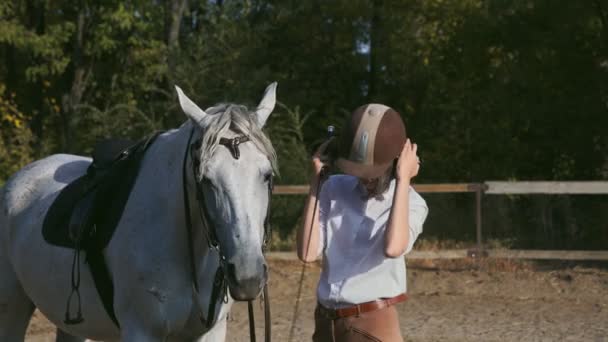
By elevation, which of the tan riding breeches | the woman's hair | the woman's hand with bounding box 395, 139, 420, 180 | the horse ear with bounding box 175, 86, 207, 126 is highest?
the horse ear with bounding box 175, 86, 207, 126

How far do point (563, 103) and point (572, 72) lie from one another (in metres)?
0.53

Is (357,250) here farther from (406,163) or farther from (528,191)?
(528,191)

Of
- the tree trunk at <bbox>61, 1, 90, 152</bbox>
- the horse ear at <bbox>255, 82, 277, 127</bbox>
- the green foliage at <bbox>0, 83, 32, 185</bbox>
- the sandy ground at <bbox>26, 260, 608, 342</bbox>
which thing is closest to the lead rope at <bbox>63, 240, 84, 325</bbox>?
the horse ear at <bbox>255, 82, 277, 127</bbox>

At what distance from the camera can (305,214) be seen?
9.30 feet

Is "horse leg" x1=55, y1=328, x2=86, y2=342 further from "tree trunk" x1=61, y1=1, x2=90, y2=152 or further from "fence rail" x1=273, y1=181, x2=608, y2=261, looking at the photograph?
"tree trunk" x1=61, y1=1, x2=90, y2=152

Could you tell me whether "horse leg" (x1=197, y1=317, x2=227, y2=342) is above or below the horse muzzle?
below

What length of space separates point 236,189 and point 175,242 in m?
0.64

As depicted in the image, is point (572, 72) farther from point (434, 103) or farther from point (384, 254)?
point (384, 254)

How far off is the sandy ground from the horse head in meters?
4.39

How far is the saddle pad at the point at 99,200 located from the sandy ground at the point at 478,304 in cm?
352

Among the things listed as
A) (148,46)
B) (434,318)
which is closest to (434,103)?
(148,46)

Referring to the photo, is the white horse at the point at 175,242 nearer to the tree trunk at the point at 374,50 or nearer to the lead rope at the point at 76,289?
the lead rope at the point at 76,289

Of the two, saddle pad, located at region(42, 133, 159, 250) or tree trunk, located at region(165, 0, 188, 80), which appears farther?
tree trunk, located at region(165, 0, 188, 80)

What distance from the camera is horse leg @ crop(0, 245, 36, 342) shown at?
14.9 ft
